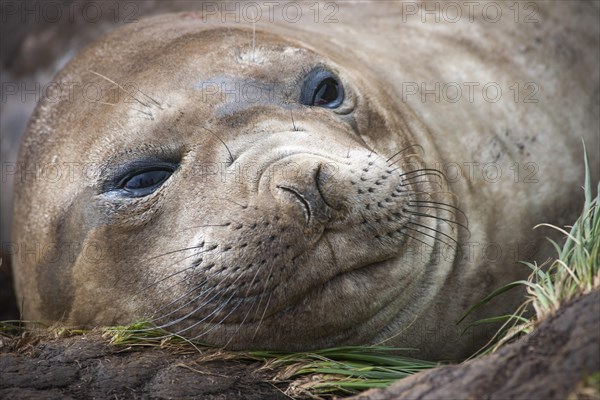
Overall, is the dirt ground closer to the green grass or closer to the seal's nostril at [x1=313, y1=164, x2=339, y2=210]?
the green grass

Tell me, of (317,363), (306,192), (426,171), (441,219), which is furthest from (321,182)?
(426,171)

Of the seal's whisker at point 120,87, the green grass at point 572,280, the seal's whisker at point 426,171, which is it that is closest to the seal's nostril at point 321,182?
the seal's whisker at point 426,171

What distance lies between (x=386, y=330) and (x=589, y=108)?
2.06 meters

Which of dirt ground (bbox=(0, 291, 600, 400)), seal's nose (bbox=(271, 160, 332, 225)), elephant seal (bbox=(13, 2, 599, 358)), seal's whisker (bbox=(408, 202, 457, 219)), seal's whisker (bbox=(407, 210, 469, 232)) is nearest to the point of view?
dirt ground (bbox=(0, 291, 600, 400))

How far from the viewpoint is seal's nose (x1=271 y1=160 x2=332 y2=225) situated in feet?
11.4

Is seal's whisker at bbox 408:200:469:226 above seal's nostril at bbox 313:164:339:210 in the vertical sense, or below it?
below

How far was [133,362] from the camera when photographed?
3615 millimetres

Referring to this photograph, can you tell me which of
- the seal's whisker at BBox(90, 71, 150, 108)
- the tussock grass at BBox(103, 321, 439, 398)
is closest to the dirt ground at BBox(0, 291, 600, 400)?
the tussock grass at BBox(103, 321, 439, 398)

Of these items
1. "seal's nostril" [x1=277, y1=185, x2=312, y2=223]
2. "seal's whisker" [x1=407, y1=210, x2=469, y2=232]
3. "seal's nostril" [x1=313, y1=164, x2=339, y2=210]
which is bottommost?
"seal's whisker" [x1=407, y1=210, x2=469, y2=232]

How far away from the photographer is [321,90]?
4.25 m

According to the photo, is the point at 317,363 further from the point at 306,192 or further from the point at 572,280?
the point at 572,280

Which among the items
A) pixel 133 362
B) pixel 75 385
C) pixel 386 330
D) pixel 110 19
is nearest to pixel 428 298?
pixel 386 330

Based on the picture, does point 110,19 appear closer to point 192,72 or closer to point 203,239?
point 192,72

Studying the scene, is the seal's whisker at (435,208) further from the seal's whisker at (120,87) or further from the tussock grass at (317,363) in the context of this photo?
the seal's whisker at (120,87)
